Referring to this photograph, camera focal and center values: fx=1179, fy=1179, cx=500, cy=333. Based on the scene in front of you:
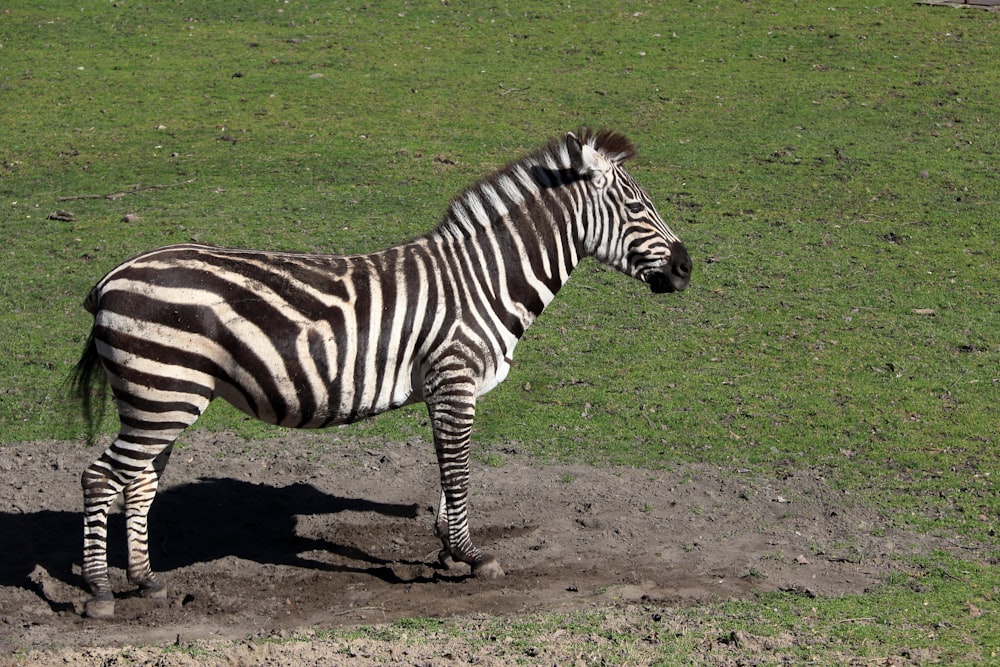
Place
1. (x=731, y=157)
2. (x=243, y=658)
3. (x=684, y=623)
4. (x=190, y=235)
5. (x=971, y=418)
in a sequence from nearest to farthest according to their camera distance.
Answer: (x=243, y=658) < (x=684, y=623) < (x=971, y=418) < (x=190, y=235) < (x=731, y=157)

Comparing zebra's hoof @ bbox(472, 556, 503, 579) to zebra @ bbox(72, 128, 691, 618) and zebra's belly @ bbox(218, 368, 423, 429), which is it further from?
zebra's belly @ bbox(218, 368, 423, 429)

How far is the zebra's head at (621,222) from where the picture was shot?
28.7 ft

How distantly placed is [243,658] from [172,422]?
163cm

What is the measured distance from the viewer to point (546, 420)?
37.2 feet

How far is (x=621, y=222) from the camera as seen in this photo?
28.8ft

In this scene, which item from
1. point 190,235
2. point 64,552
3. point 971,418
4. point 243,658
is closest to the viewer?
point 243,658

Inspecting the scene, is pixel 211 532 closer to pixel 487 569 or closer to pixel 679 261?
pixel 487 569

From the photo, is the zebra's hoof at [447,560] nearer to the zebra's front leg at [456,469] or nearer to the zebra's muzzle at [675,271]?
the zebra's front leg at [456,469]

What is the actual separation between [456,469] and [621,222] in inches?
86.7

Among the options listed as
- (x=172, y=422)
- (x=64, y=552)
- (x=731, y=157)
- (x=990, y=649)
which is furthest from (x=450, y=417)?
(x=731, y=157)

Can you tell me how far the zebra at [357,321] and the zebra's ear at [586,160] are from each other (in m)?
0.02

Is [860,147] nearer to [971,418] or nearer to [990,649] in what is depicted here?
[971,418]

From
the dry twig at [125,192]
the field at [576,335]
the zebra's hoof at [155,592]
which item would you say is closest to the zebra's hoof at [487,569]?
the field at [576,335]

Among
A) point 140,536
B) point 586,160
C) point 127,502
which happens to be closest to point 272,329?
point 127,502
